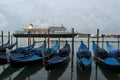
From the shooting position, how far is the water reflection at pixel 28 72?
12.8 m

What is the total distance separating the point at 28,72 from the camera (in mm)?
14188

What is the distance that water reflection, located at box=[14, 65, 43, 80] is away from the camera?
42.0ft

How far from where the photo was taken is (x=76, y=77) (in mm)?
13016

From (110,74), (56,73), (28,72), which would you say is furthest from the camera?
(28,72)

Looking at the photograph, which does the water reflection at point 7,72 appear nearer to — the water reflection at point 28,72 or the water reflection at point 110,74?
the water reflection at point 28,72

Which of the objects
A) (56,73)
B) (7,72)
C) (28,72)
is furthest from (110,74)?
(7,72)

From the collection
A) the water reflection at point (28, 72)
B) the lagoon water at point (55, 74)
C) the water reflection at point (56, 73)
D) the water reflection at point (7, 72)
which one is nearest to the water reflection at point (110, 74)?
→ the lagoon water at point (55, 74)

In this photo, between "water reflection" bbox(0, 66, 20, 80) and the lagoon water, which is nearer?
the lagoon water

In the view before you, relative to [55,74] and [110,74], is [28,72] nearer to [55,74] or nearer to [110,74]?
[55,74]

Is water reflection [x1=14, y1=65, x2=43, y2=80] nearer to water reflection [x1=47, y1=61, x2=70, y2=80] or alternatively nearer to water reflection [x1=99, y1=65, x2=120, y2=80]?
A: water reflection [x1=47, y1=61, x2=70, y2=80]

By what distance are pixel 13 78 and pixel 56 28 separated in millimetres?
102345

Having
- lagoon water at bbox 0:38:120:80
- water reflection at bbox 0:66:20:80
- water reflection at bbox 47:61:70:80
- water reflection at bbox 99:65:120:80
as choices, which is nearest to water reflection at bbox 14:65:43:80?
lagoon water at bbox 0:38:120:80

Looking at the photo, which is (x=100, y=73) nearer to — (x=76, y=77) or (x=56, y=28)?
(x=76, y=77)

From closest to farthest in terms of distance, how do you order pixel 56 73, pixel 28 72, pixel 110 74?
pixel 110 74 → pixel 56 73 → pixel 28 72
